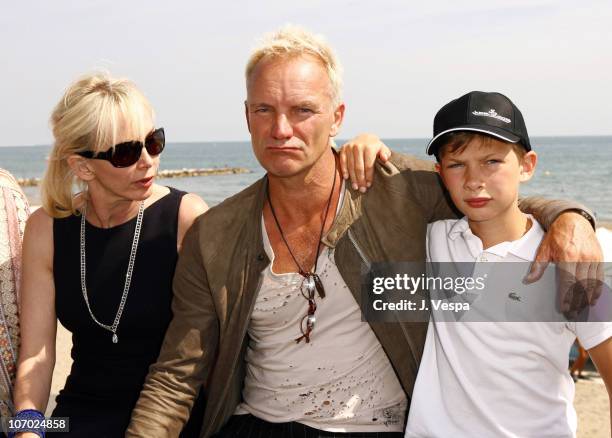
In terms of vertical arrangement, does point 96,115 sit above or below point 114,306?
above

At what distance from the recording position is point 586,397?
8.50 meters

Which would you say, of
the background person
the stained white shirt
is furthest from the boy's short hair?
the background person

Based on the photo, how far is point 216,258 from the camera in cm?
348

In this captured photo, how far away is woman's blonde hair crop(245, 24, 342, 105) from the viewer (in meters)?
Answer: 3.42

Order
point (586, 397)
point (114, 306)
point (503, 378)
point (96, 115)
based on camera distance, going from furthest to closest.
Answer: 1. point (586, 397)
2. point (114, 306)
3. point (96, 115)
4. point (503, 378)

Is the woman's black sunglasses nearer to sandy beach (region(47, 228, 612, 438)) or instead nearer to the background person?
the background person

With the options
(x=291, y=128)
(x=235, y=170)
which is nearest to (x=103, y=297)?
(x=291, y=128)

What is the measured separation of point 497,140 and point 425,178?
648 millimetres

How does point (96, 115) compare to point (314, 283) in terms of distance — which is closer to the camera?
point (314, 283)

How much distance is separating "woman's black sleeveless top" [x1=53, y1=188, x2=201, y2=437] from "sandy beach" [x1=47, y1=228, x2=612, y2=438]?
268cm

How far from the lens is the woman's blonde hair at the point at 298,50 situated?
3.42 m

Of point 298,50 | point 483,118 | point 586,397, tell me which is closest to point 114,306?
point 298,50

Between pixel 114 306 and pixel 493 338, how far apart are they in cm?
216

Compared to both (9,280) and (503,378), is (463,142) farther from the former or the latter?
(9,280)
